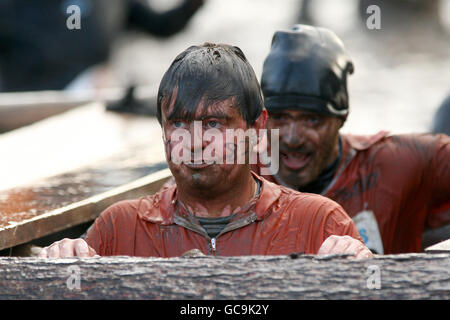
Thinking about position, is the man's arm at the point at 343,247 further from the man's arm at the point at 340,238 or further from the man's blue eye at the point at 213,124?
the man's blue eye at the point at 213,124

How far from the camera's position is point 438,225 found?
136 inches

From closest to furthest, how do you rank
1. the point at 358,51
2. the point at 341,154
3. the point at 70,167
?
the point at 341,154, the point at 70,167, the point at 358,51

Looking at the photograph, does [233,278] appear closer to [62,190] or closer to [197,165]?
[197,165]

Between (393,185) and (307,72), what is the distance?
0.49 m

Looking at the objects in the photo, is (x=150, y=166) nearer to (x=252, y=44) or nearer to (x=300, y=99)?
(x=300, y=99)

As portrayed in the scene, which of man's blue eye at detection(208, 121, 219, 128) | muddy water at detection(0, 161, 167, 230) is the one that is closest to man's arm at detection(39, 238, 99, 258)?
man's blue eye at detection(208, 121, 219, 128)

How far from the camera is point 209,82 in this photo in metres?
2.11

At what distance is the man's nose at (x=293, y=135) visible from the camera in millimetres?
3113

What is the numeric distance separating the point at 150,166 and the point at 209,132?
5.15 ft

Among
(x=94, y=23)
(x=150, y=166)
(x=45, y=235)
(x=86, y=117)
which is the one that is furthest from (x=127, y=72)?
(x=45, y=235)

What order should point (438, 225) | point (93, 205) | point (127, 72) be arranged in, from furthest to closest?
point (127, 72) → point (438, 225) → point (93, 205)

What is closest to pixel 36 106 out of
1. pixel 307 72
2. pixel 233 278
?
pixel 307 72

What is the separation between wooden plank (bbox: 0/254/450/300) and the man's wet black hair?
0.39 metres

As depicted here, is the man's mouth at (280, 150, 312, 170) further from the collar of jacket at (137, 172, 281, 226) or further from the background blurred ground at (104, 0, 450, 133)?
the background blurred ground at (104, 0, 450, 133)
